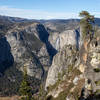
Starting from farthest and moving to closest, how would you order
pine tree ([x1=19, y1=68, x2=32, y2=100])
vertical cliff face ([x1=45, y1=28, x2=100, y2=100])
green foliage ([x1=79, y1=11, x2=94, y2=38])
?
green foliage ([x1=79, y1=11, x2=94, y2=38])
pine tree ([x1=19, y1=68, x2=32, y2=100])
vertical cliff face ([x1=45, y1=28, x2=100, y2=100])

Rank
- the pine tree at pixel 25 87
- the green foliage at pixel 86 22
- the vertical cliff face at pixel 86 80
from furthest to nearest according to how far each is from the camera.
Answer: the green foliage at pixel 86 22, the pine tree at pixel 25 87, the vertical cliff face at pixel 86 80

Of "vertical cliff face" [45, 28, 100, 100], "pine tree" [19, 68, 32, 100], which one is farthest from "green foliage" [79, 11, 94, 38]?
"pine tree" [19, 68, 32, 100]

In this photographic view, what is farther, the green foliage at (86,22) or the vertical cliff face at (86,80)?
the green foliage at (86,22)

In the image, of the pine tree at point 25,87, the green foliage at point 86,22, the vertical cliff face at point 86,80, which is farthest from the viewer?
the green foliage at point 86,22

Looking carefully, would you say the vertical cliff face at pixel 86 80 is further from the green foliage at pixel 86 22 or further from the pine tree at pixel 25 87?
the pine tree at pixel 25 87

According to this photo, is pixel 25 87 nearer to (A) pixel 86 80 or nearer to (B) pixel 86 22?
(A) pixel 86 80

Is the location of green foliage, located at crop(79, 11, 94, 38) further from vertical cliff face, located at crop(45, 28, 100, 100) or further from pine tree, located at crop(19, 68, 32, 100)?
pine tree, located at crop(19, 68, 32, 100)

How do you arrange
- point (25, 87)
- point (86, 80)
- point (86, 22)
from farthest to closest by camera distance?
point (86, 22) → point (25, 87) → point (86, 80)

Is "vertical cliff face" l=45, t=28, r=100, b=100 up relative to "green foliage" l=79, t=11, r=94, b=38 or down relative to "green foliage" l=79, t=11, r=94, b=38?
down

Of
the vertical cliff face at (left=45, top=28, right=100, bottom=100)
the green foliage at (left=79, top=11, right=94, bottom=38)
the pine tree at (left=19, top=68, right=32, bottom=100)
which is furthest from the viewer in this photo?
the green foliage at (left=79, top=11, right=94, bottom=38)

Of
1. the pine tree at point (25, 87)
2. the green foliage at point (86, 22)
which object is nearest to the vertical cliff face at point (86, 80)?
the green foliage at point (86, 22)

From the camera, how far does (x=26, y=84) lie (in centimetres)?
7138

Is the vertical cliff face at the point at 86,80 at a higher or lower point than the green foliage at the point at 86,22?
lower

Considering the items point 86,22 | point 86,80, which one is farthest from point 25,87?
point 86,22
